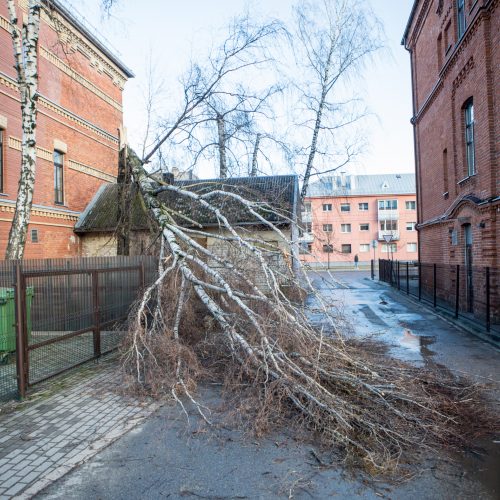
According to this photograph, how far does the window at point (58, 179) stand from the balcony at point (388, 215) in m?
45.5

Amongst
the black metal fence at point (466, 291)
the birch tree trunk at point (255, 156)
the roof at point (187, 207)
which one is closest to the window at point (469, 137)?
the black metal fence at point (466, 291)

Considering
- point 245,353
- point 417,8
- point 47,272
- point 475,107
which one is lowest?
point 245,353

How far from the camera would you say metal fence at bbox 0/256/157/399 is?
5824 mm

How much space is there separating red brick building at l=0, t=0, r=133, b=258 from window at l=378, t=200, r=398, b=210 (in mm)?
42449

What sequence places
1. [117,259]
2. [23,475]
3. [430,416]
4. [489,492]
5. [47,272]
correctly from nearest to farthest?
[489,492] < [23,475] < [430,416] < [47,272] < [117,259]

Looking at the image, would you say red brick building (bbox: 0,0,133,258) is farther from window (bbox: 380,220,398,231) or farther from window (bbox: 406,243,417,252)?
window (bbox: 406,243,417,252)

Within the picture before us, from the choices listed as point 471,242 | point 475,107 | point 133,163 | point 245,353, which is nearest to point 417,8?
point 475,107

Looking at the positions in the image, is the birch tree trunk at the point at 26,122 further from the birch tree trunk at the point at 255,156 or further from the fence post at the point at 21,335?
the birch tree trunk at the point at 255,156

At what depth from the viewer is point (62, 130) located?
52.5 ft

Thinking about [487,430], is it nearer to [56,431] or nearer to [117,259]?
[56,431]

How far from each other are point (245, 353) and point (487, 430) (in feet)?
9.45

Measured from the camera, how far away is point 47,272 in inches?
255

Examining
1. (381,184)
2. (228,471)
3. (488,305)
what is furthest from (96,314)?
(381,184)

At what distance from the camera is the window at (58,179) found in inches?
629
